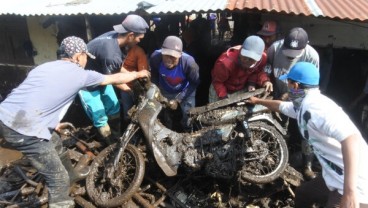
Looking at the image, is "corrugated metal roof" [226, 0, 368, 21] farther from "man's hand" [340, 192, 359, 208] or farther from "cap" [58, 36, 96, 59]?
"man's hand" [340, 192, 359, 208]

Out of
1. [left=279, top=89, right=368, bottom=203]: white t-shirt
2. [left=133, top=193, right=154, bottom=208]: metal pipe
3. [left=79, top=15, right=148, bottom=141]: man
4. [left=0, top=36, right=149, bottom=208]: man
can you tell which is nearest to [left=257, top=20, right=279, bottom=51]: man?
[left=79, top=15, right=148, bottom=141]: man

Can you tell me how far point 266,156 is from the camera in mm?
4539

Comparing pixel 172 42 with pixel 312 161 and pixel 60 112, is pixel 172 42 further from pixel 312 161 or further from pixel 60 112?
pixel 312 161

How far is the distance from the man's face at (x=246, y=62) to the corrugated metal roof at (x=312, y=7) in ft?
3.13

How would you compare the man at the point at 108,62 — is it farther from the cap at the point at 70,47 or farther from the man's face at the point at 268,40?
the man's face at the point at 268,40

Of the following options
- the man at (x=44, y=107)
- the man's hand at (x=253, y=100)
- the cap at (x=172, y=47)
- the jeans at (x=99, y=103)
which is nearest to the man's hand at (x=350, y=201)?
the man's hand at (x=253, y=100)

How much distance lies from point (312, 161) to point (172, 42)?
113 inches

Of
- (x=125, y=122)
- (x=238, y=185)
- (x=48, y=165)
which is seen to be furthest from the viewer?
(x=125, y=122)

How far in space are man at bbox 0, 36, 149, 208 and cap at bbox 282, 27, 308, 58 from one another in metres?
2.71

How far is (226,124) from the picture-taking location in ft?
15.5

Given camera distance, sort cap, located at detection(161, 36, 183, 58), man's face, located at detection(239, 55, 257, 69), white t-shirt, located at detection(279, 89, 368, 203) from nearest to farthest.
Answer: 1. white t-shirt, located at detection(279, 89, 368, 203)
2. man's face, located at detection(239, 55, 257, 69)
3. cap, located at detection(161, 36, 183, 58)

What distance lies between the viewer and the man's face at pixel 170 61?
499cm

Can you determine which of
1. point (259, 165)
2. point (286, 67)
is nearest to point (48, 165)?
point (259, 165)

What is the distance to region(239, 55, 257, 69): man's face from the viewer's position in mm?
4720
